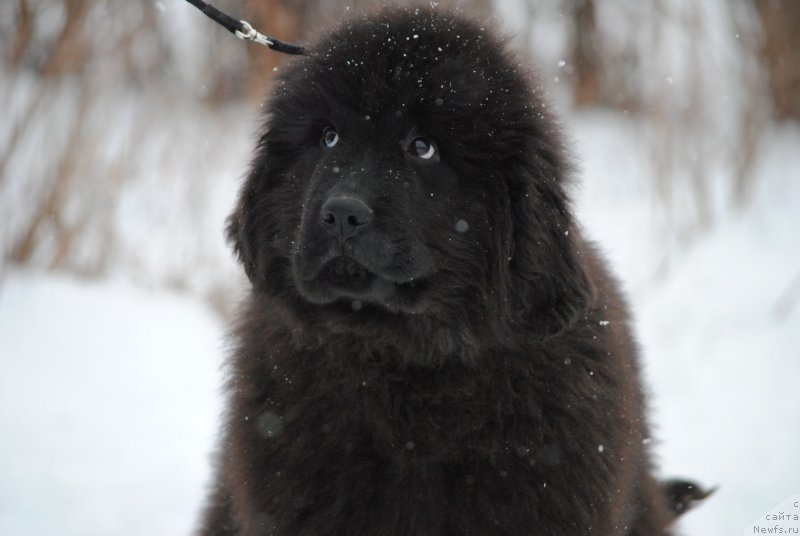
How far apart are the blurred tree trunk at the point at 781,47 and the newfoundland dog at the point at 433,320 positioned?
7.52 m

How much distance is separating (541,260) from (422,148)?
57 cm

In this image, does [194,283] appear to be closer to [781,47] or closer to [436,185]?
[436,185]

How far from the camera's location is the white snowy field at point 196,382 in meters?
4.40

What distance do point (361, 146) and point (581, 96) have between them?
33.2 ft

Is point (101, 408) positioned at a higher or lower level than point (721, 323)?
lower

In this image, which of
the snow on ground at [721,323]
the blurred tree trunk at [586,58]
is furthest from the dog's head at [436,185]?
the blurred tree trunk at [586,58]

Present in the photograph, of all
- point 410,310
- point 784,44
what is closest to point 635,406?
point 410,310

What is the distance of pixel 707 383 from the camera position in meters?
6.14

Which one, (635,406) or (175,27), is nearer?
(635,406)

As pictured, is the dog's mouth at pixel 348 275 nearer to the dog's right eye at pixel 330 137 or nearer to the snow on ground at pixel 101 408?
the dog's right eye at pixel 330 137

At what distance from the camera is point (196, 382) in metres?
6.06

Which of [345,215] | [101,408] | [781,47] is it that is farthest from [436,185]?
[781,47]

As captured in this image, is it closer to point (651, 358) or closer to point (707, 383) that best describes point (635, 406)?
point (707, 383)

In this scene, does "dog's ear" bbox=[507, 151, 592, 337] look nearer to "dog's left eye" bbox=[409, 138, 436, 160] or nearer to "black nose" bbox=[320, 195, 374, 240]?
"dog's left eye" bbox=[409, 138, 436, 160]
